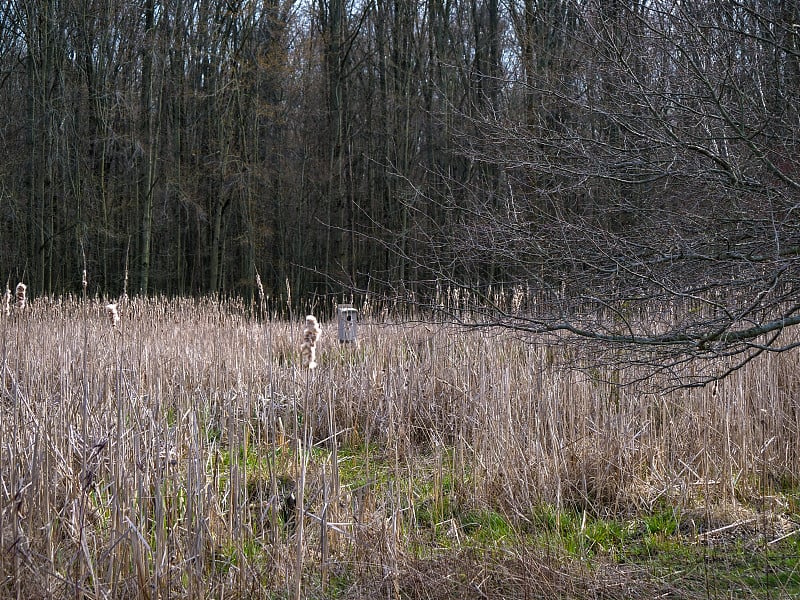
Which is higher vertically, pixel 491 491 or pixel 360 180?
pixel 360 180

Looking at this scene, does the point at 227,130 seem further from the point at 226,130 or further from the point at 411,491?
the point at 411,491

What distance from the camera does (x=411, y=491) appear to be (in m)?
2.88

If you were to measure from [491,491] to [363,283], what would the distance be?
1313 centimetres

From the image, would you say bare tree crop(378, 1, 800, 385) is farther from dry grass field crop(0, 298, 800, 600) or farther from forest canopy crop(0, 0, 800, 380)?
forest canopy crop(0, 0, 800, 380)

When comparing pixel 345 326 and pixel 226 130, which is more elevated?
pixel 226 130

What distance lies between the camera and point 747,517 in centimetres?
317

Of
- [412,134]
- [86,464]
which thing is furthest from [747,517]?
[412,134]

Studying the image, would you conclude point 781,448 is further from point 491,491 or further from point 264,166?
point 264,166

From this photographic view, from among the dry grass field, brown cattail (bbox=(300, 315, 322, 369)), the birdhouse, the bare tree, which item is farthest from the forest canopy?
brown cattail (bbox=(300, 315, 322, 369))

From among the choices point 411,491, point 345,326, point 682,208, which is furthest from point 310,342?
point 345,326

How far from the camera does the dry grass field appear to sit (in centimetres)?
223

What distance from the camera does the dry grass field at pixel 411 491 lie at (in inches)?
87.9

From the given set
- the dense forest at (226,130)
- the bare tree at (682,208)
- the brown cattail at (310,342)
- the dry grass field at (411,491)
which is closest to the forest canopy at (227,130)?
the dense forest at (226,130)

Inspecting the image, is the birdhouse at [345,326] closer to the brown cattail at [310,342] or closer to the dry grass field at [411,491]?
the dry grass field at [411,491]
